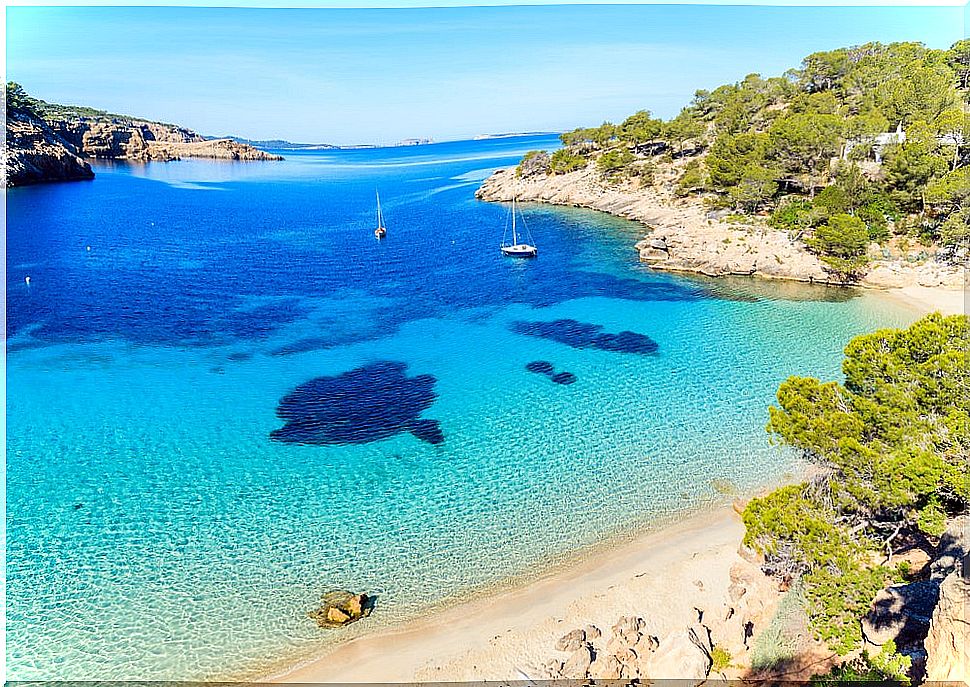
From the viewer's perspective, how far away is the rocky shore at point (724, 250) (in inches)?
1594

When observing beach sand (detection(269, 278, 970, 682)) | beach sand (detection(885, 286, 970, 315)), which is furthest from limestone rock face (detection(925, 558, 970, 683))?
beach sand (detection(885, 286, 970, 315))

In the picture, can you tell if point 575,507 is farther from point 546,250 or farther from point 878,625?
point 546,250

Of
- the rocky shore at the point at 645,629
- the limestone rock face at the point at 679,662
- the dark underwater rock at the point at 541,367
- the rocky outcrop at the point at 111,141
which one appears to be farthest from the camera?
the rocky outcrop at the point at 111,141

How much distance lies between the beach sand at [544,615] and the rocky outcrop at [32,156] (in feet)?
361

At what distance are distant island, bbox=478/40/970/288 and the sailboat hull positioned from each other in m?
9.56

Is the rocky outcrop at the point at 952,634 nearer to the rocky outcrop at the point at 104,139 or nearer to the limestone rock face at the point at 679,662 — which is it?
the limestone rock face at the point at 679,662

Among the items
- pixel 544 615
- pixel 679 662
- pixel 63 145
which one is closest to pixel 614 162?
pixel 544 615

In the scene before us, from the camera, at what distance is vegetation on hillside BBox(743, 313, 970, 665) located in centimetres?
1173

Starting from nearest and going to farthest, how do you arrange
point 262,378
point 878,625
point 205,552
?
point 878,625 → point 205,552 → point 262,378

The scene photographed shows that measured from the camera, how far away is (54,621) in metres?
14.8

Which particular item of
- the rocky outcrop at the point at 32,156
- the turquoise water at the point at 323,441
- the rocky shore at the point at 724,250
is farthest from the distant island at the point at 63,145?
the rocky shore at the point at 724,250

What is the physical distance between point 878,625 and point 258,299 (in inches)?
1578

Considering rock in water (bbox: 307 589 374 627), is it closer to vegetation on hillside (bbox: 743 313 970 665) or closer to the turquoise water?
the turquoise water

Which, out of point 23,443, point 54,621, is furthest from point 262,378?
point 54,621
